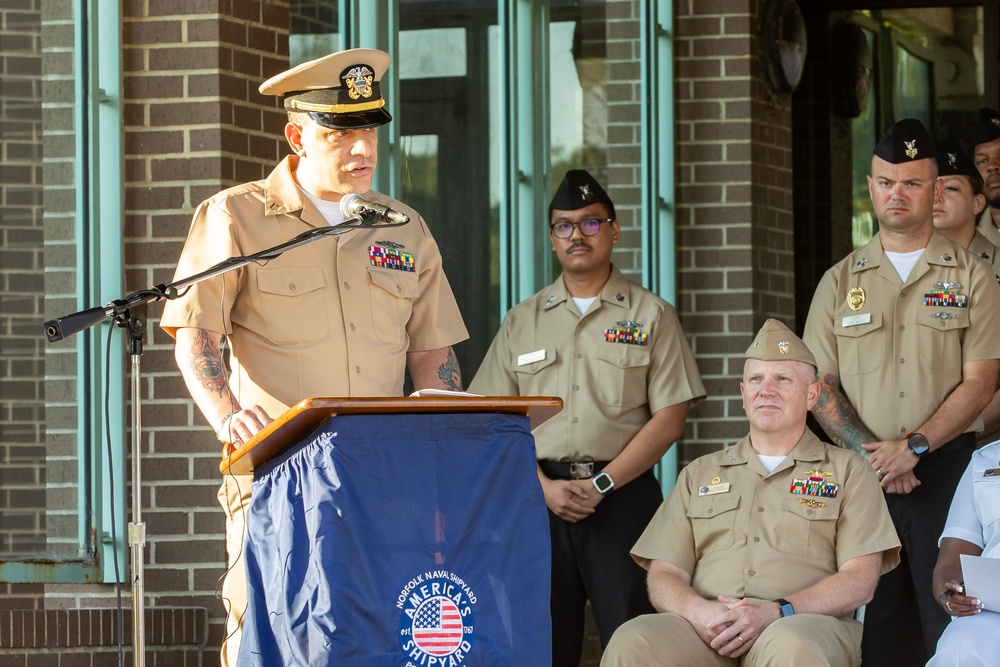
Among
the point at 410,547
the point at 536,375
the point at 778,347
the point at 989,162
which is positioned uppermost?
the point at 989,162

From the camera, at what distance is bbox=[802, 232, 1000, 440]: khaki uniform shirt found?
5480 mm

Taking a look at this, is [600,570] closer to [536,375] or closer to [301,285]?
[536,375]

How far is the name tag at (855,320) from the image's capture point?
18.4 feet

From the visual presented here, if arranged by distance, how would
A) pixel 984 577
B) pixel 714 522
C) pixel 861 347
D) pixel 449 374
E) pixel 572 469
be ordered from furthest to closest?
pixel 572 469, pixel 861 347, pixel 714 522, pixel 984 577, pixel 449 374

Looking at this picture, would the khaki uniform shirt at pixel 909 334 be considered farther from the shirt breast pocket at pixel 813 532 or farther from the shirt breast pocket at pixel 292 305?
the shirt breast pocket at pixel 292 305

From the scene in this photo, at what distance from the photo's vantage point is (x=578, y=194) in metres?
5.89

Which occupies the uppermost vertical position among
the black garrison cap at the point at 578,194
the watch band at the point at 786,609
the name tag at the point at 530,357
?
the black garrison cap at the point at 578,194

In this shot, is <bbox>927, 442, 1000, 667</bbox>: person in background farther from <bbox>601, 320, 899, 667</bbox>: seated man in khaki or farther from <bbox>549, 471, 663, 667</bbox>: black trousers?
<bbox>549, 471, 663, 667</bbox>: black trousers

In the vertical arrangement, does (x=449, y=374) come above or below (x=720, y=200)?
below

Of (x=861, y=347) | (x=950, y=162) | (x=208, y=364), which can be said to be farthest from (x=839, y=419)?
(x=208, y=364)

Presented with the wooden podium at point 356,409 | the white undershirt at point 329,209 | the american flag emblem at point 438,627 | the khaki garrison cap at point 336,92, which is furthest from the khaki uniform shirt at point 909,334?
the american flag emblem at point 438,627

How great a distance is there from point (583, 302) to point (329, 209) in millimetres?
2060

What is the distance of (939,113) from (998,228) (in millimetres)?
2878

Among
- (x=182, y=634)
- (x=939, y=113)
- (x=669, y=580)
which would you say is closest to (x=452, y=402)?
(x=669, y=580)
